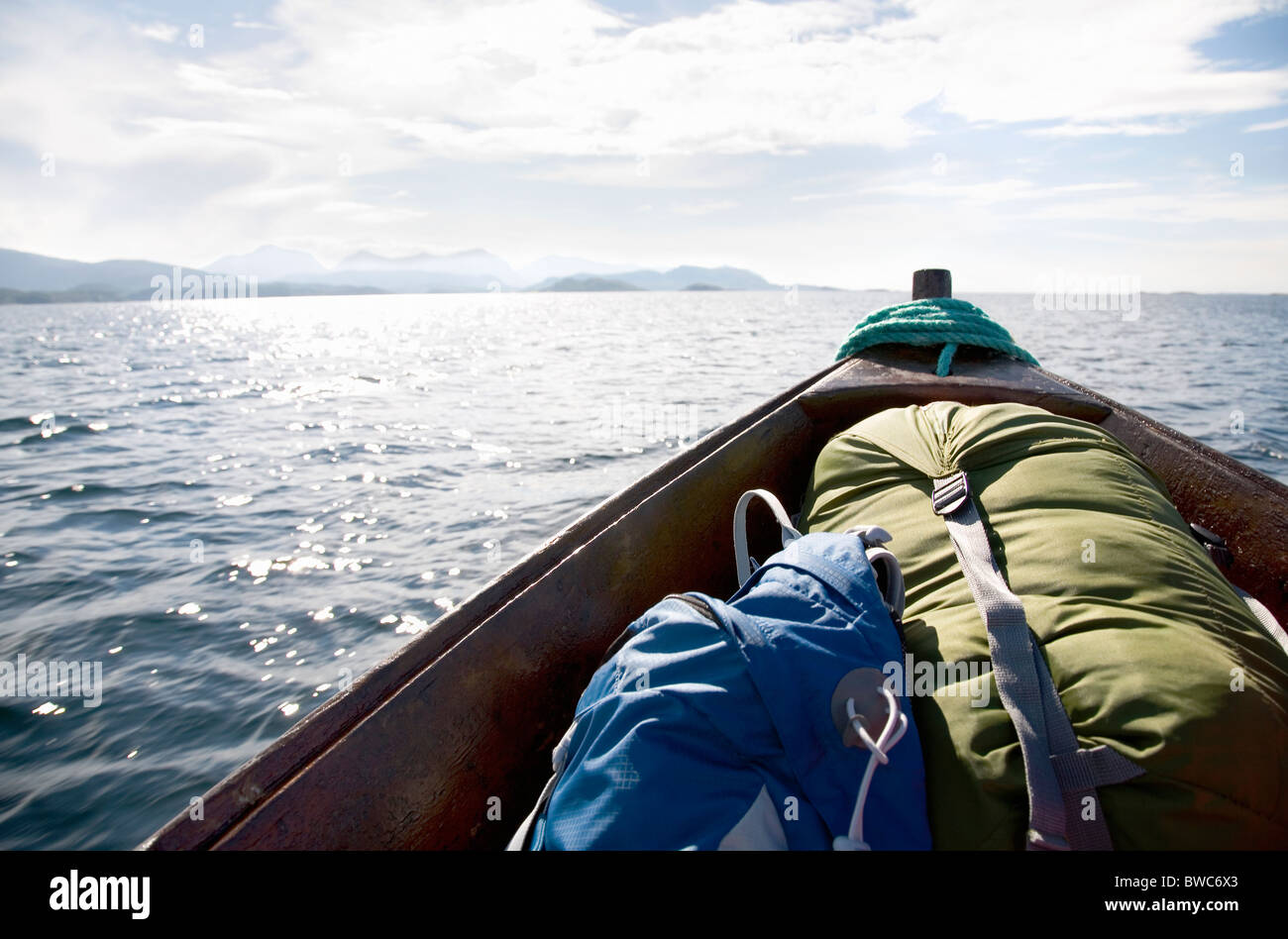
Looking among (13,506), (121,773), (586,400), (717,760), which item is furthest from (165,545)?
(586,400)

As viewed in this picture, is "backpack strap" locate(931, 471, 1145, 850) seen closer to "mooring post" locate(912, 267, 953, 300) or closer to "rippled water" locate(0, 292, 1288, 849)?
"rippled water" locate(0, 292, 1288, 849)

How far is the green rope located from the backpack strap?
246 centimetres

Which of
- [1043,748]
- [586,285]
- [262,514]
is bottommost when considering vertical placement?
[262,514]

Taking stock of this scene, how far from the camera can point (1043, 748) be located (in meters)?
1.03

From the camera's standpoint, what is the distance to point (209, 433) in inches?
397

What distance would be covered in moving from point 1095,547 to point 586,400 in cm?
1151

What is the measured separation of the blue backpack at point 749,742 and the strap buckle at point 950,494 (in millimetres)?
457

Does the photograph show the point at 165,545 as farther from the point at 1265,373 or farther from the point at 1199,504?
the point at 1265,373

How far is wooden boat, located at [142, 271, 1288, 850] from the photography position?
4.14 feet

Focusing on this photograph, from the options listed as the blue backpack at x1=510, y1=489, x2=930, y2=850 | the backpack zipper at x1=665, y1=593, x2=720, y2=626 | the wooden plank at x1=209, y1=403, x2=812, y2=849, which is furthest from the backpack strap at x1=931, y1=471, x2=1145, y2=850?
the wooden plank at x1=209, y1=403, x2=812, y2=849

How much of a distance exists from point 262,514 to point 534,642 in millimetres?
5497

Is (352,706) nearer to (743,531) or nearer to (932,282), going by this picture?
(743,531)

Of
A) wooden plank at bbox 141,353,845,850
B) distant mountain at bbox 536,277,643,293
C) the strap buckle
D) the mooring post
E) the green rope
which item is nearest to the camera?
wooden plank at bbox 141,353,845,850

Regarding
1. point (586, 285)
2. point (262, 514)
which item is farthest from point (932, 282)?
point (586, 285)
